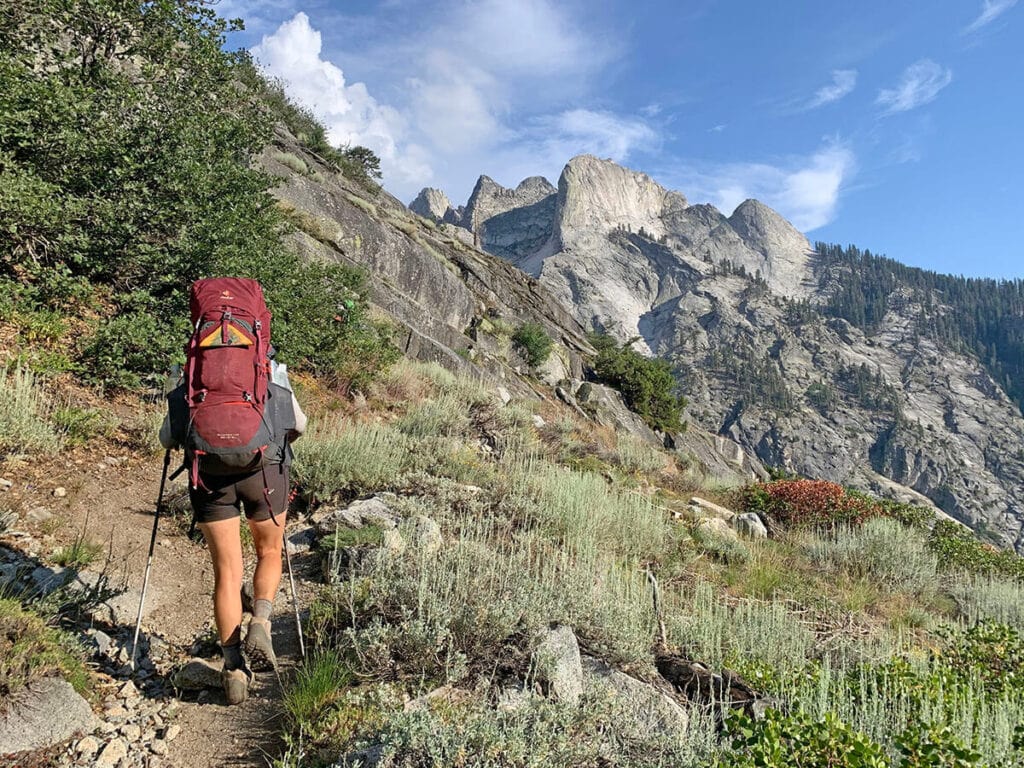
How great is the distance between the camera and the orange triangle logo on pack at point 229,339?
292 cm

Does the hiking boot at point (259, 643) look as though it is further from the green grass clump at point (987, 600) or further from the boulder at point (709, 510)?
the boulder at point (709, 510)

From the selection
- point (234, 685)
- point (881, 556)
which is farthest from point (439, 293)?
point (234, 685)

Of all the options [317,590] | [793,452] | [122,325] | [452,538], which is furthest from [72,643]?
[793,452]

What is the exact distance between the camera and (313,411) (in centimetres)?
830

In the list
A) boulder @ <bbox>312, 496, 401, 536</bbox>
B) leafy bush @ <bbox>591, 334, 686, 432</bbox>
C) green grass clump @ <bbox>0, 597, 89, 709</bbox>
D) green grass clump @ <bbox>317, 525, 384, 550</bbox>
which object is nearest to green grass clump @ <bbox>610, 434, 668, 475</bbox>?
boulder @ <bbox>312, 496, 401, 536</bbox>

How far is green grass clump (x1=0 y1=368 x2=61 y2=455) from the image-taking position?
Answer: 4.93 metres

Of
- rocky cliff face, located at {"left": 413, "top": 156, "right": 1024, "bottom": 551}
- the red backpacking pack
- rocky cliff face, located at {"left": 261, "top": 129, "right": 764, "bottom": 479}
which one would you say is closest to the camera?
the red backpacking pack

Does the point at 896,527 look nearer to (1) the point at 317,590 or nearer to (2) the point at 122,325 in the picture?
(1) the point at 317,590

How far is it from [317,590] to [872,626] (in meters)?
4.91

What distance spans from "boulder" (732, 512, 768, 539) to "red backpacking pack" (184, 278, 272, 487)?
7.95m

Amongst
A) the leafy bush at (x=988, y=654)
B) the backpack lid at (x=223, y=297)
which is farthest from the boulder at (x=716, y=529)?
the backpack lid at (x=223, y=297)

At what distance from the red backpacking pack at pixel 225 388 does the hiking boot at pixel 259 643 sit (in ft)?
2.78

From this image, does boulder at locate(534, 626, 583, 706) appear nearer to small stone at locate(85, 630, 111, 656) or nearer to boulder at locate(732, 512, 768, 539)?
small stone at locate(85, 630, 111, 656)

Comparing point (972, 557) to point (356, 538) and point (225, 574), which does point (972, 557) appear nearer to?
point (356, 538)
